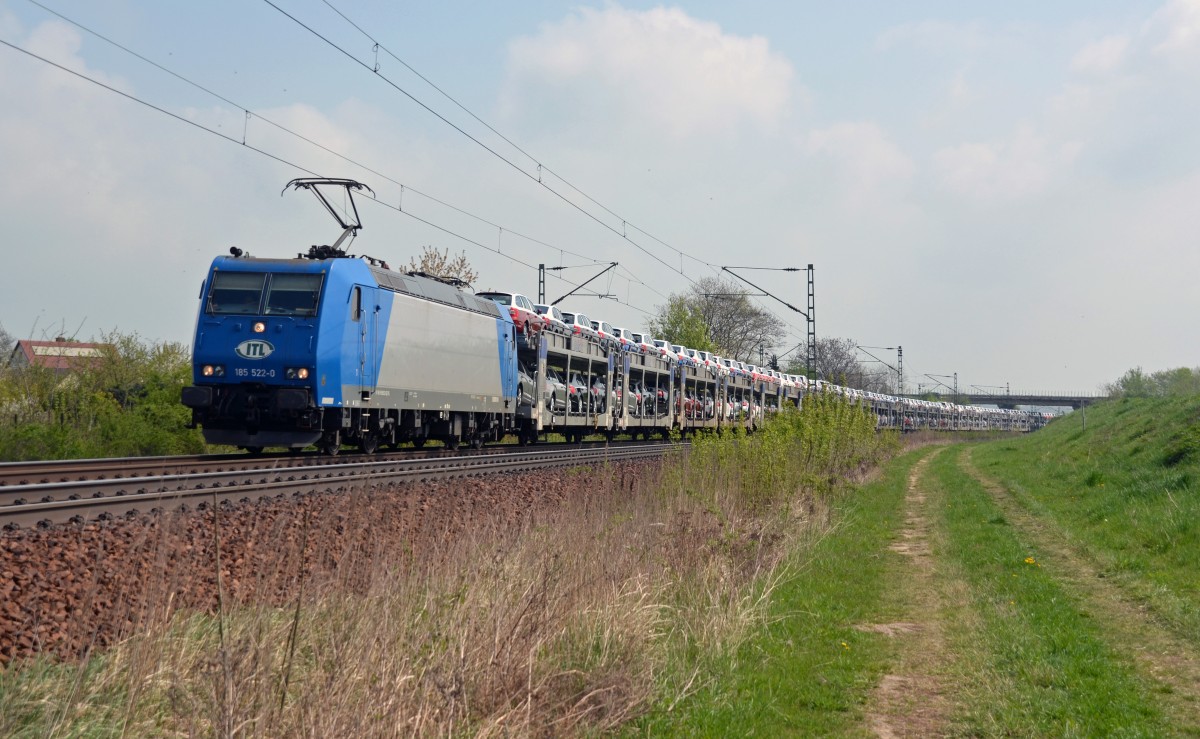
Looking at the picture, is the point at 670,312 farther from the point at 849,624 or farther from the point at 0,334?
the point at 849,624

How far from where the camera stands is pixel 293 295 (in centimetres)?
1858

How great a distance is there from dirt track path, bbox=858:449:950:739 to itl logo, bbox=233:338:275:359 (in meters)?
11.6

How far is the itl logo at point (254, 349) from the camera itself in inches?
723

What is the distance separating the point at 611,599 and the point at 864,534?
9485mm

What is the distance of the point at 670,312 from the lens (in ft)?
259

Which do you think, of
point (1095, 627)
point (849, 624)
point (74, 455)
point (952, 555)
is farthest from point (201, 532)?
point (74, 455)

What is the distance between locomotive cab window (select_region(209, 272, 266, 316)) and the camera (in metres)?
18.7

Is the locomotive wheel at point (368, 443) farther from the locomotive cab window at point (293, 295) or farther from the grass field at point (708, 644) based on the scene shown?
the grass field at point (708, 644)

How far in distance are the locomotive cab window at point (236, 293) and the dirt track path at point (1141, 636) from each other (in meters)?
13.8

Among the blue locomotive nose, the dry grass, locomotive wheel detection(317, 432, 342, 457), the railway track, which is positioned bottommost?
the dry grass

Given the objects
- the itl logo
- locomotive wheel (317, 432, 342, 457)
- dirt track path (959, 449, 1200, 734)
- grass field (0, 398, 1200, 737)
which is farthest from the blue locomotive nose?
dirt track path (959, 449, 1200, 734)

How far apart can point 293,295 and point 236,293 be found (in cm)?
121

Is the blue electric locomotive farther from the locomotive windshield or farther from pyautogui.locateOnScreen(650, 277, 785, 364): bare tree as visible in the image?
pyautogui.locateOnScreen(650, 277, 785, 364): bare tree

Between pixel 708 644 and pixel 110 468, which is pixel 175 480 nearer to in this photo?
pixel 110 468
